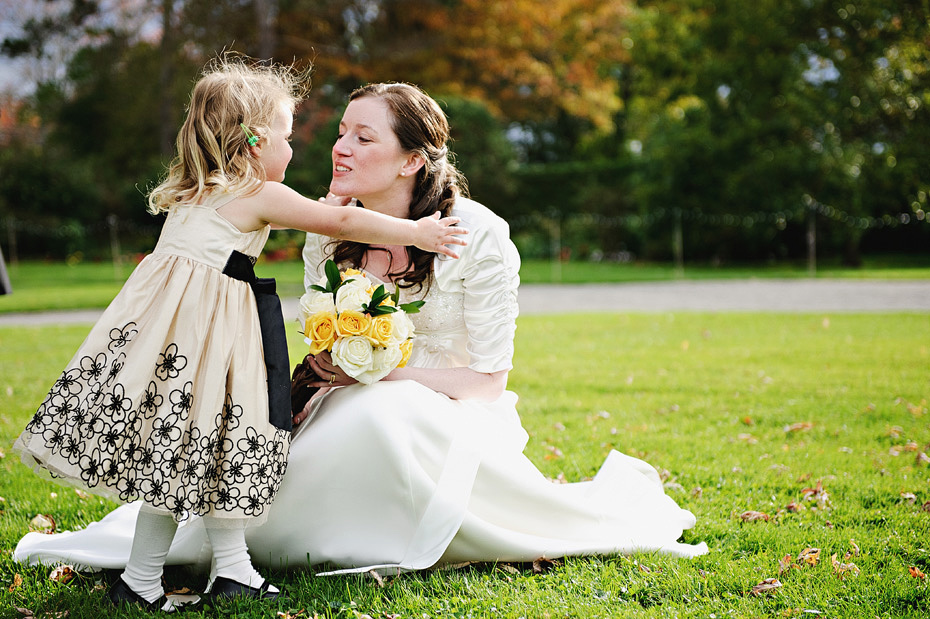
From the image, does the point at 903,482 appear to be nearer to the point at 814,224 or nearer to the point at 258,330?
the point at 258,330

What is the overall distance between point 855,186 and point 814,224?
1249 mm

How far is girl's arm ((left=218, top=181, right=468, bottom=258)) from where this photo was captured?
2705 millimetres

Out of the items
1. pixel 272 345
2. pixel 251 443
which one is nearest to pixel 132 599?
pixel 251 443

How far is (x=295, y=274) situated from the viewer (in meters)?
17.5

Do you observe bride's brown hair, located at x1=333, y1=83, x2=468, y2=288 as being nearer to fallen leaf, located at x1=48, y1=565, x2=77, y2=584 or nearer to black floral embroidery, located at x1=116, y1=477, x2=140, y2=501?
black floral embroidery, located at x1=116, y1=477, x2=140, y2=501

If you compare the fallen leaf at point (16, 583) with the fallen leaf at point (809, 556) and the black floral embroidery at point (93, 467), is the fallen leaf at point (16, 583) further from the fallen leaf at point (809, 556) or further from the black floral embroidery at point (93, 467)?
the fallen leaf at point (809, 556)

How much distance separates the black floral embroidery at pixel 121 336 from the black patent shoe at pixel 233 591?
2.72ft

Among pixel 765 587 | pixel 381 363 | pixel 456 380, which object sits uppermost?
pixel 381 363

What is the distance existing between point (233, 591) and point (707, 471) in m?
2.53

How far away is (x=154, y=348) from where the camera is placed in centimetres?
253

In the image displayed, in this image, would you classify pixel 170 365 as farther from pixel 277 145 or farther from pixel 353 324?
pixel 277 145

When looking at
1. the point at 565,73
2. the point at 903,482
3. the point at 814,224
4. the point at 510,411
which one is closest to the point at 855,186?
the point at 814,224

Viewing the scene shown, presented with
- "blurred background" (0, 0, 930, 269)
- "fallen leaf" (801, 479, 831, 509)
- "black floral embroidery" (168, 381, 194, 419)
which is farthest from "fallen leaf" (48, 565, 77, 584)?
"blurred background" (0, 0, 930, 269)

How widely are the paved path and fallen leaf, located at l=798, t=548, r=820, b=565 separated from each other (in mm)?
8425
